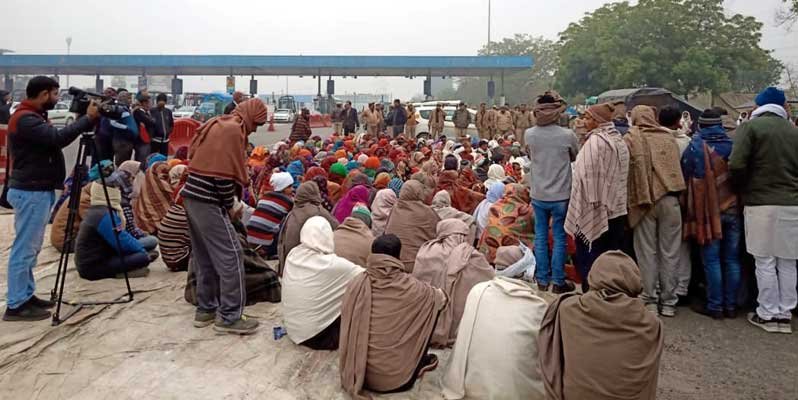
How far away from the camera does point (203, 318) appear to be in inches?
175

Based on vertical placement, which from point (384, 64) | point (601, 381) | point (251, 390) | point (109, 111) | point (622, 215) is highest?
point (384, 64)

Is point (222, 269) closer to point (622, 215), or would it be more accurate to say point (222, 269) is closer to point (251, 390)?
point (251, 390)

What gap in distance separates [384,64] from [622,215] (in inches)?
1362

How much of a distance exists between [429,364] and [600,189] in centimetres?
200

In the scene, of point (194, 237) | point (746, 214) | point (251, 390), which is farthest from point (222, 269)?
point (746, 214)

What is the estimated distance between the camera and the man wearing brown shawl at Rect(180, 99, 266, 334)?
404 cm

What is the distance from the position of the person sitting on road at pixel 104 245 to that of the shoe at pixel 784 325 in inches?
200

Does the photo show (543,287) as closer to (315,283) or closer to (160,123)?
(315,283)

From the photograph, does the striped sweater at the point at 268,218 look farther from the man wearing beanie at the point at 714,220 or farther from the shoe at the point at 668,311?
the man wearing beanie at the point at 714,220

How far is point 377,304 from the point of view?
338cm

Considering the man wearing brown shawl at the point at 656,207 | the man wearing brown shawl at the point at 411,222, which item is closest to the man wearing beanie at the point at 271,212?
the man wearing brown shawl at the point at 411,222

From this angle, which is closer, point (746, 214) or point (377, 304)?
point (377, 304)

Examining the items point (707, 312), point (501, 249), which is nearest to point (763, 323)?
point (707, 312)

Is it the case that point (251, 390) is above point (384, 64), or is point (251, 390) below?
below
